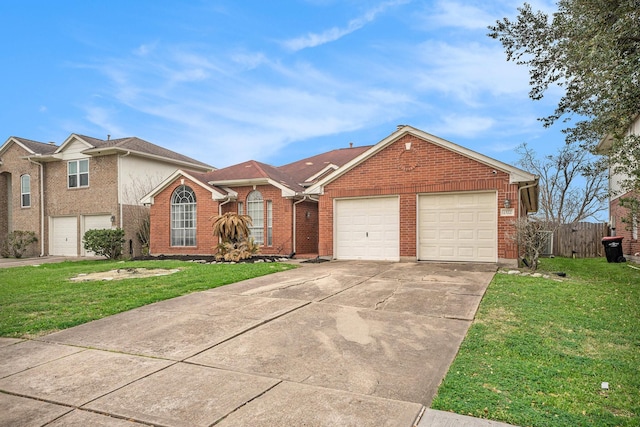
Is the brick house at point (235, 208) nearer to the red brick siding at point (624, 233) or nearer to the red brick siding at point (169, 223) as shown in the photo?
the red brick siding at point (169, 223)

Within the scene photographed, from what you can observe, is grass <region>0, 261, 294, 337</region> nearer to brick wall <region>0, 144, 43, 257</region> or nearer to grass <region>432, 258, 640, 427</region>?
grass <region>432, 258, 640, 427</region>

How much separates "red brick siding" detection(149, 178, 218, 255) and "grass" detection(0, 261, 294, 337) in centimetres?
599

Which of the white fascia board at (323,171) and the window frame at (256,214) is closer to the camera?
the window frame at (256,214)

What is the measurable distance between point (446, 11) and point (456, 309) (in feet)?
29.0

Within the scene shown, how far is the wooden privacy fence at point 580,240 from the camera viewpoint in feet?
65.1

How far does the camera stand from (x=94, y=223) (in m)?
21.7

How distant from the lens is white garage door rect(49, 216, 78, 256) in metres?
22.3

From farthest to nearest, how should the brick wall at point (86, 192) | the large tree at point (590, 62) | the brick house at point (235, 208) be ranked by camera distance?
1. the brick wall at point (86, 192)
2. the brick house at point (235, 208)
3. the large tree at point (590, 62)

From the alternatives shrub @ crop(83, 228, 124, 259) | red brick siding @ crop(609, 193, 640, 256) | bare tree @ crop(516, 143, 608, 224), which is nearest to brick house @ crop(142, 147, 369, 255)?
shrub @ crop(83, 228, 124, 259)

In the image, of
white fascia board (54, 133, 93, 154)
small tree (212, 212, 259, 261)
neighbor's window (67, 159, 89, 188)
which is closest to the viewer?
small tree (212, 212, 259, 261)

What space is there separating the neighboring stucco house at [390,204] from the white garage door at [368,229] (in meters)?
0.03

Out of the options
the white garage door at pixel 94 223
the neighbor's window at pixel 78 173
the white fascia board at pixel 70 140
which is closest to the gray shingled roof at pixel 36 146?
the white fascia board at pixel 70 140

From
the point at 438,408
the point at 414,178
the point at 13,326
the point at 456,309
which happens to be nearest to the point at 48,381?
the point at 13,326

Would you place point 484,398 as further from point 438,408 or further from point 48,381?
point 48,381
